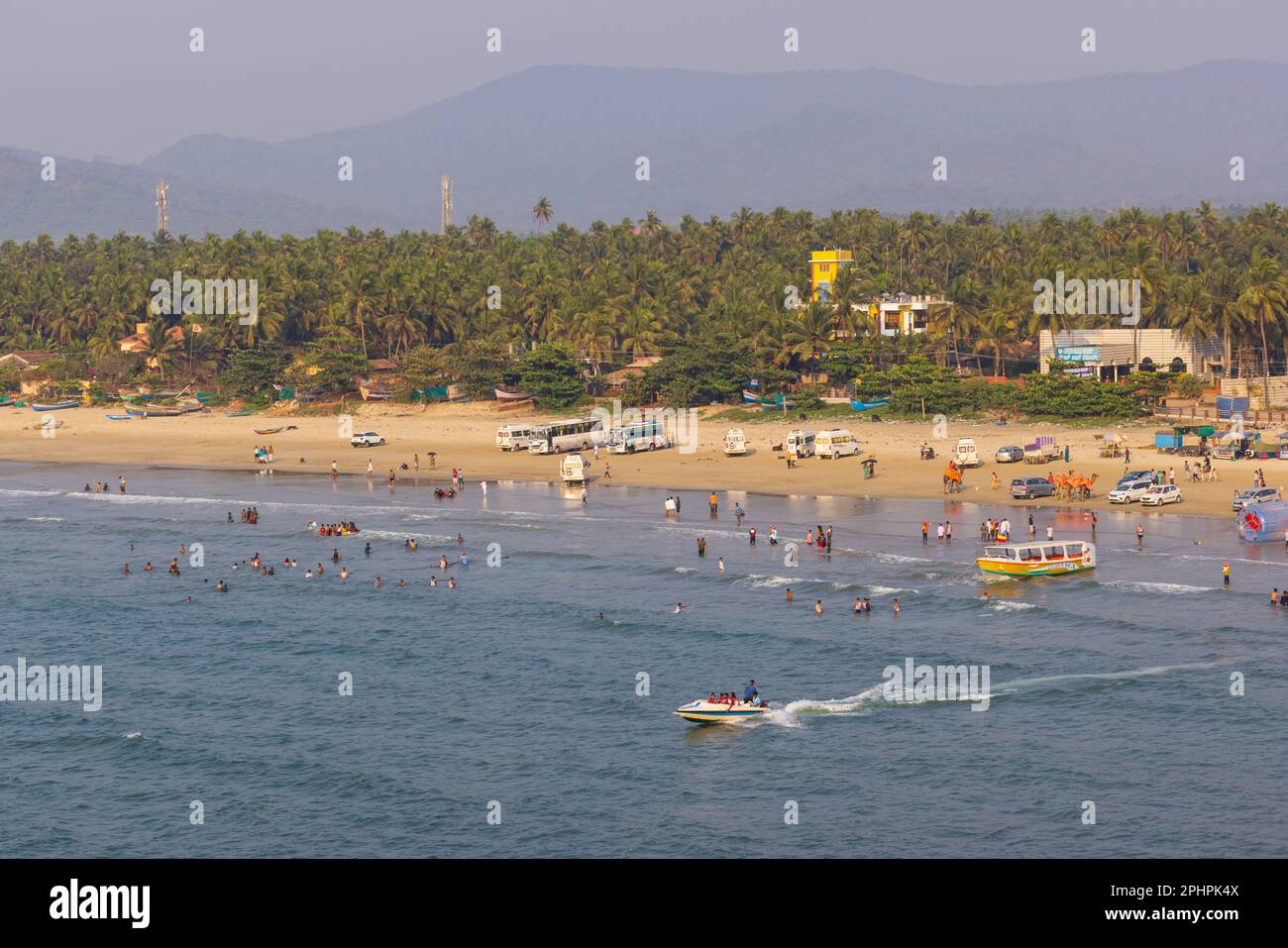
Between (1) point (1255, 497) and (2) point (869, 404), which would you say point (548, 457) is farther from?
(1) point (1255, 497)

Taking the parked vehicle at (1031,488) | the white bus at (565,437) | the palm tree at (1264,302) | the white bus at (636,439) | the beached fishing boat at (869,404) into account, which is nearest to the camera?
the parked vehicle at (1031,488)

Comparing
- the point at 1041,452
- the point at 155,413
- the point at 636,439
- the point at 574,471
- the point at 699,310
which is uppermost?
the point at 699,310

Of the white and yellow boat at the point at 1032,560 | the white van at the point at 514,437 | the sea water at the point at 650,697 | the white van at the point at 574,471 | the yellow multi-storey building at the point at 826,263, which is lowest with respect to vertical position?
the sea water at the point at 650,697

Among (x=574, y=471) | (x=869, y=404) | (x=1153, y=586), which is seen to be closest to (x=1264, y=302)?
(x=869, y=404)

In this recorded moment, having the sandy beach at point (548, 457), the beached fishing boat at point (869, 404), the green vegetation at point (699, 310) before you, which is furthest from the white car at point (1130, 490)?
the beached fishing boat at point (869, 404)

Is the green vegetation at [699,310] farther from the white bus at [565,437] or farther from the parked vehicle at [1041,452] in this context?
the white bus at [565,437]

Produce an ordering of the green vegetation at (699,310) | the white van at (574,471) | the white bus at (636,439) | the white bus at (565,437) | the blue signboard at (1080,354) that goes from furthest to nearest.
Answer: the blue signboard at (1080,354) < the green vegetation at (699,310) < the white bus at (565,437) < the white bus at (636,439) < the white van at (574,471)

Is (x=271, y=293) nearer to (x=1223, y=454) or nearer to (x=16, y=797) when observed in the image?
(x=1223, y=454)
